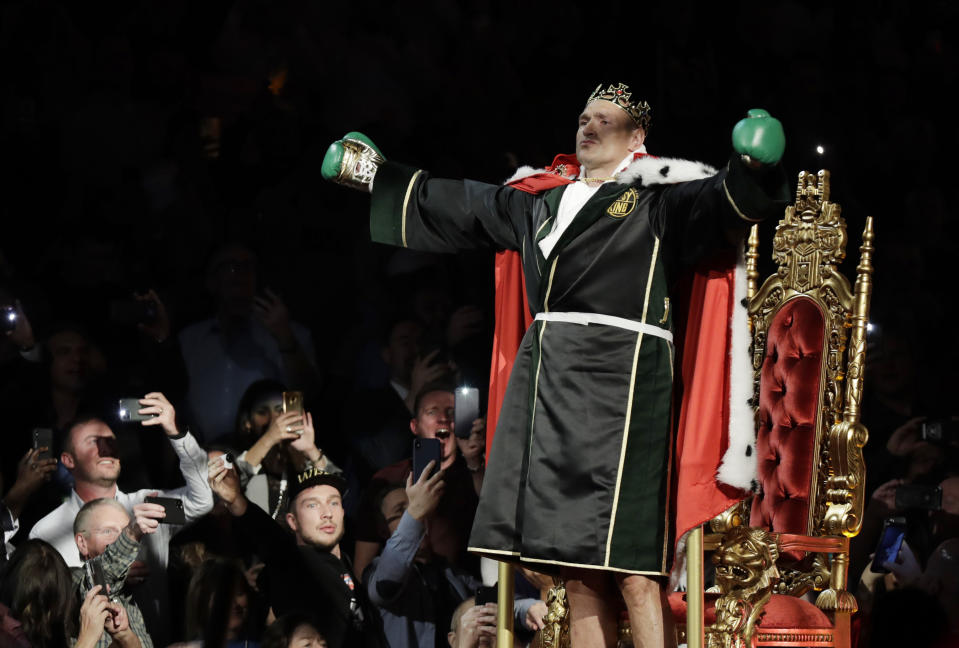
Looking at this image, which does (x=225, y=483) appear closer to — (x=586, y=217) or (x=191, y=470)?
(x=191, y=470)

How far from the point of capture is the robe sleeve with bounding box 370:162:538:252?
9.44 feet

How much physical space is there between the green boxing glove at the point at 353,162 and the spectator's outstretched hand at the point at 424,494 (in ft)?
5.60

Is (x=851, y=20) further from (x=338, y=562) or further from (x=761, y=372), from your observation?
(x=338, y=562)

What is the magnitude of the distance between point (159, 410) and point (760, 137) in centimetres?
249

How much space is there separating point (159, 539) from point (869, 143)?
362 cm

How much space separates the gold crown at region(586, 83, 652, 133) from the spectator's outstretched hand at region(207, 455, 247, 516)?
2038mm

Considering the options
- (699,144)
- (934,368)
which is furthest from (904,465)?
(699,144)

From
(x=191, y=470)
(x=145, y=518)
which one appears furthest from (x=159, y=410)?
(x=145, y=518)

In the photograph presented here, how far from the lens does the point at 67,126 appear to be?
15.6ft

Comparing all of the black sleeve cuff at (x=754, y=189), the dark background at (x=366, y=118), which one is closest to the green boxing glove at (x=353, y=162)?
the black sleeve cuff at (x=754, y=189)

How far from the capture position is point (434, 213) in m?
2.89

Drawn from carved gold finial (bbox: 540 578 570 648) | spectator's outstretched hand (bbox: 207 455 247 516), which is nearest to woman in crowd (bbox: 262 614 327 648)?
spectator's outstretched hand (bbox: 207 455 247 516)

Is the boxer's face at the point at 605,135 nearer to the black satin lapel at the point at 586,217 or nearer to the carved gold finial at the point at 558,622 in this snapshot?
the black satin lapel at the point at 586,217

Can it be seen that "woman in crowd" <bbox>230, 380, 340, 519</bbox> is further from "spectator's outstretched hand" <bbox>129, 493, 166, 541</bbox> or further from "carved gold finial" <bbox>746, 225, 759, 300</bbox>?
"carved gold finial" <bbox>746, 225, 759, 300</bbox>
